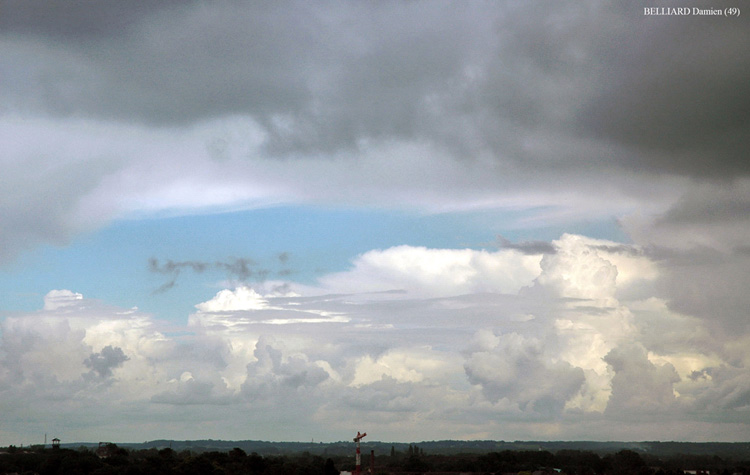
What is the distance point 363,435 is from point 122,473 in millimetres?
69245

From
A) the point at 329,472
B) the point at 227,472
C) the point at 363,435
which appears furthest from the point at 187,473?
the point at 363,435

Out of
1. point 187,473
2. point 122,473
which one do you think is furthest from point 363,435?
point 122,473

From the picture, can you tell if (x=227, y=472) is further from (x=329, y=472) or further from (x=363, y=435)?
(x=363, y=435)

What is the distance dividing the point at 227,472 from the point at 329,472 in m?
24.3

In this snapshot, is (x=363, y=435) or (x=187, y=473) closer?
(x=363, y=435)

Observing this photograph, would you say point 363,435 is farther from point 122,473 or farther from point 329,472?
point 122,473

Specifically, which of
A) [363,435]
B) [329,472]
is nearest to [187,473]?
[329,472]

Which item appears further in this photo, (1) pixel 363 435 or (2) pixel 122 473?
(2) pixel 122 473

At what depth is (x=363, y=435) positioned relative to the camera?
542 ft

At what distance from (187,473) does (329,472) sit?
1326 inches

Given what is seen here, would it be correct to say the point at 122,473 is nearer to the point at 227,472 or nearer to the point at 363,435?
the point at 227,472

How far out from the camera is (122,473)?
198 meters

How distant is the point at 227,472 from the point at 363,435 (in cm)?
4859

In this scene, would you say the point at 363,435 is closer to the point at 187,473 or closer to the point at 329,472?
the point at 329,472
